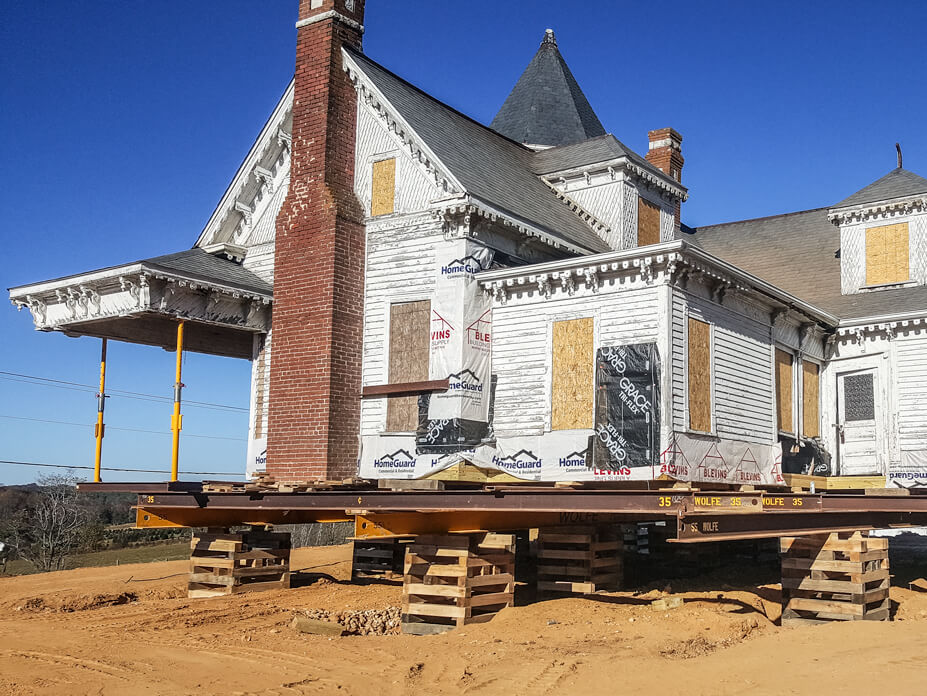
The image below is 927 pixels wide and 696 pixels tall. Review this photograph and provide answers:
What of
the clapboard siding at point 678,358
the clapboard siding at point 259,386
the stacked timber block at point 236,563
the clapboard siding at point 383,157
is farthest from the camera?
the clapboard siding at point 259,386

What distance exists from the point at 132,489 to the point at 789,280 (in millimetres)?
18844

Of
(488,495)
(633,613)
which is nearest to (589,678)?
(488,495)

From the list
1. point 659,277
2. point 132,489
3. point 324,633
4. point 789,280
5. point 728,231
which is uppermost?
point 728,231

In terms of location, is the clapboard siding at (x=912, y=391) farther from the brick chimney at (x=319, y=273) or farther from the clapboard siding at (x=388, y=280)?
the brick chimney at (x=319, y=273)

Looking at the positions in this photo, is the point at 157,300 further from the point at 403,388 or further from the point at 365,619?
the point at 365,619

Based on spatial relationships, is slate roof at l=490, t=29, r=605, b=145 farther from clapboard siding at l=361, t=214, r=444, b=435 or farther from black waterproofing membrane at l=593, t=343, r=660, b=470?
black waterproofing membrane at l=593, t=343, r=660, b=470

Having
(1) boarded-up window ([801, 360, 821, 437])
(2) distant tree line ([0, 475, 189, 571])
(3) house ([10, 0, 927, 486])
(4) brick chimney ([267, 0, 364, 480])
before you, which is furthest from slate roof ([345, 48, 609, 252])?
(2) distant tree line ([0, 475, 189, 571])

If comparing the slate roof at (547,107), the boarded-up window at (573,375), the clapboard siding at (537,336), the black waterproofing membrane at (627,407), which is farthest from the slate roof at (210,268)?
the slate roof at (547,107)

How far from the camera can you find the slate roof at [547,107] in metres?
27.8

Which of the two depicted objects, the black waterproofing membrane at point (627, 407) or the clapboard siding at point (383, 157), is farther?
the clapboard siding at point (383, 157)

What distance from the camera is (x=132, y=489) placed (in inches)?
632

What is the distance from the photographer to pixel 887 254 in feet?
79.5

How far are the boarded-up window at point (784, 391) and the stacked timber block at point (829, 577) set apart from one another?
7020 millimetres

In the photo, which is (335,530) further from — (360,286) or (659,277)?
(659,277)
